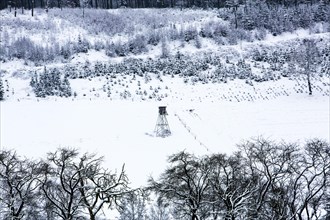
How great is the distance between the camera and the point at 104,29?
189 ft

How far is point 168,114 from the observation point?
1185 inches

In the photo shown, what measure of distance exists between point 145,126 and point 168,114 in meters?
3.65

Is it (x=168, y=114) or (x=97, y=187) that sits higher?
(x=168, y=114)

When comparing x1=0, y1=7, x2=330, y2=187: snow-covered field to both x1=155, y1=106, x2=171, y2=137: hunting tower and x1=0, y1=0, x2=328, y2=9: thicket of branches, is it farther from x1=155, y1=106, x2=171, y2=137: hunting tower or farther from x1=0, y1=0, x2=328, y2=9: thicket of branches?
x1=0, y1=0, x2=328, y2=9: thicket of branches

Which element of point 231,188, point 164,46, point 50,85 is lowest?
point 231,188

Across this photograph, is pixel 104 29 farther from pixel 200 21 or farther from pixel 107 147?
pixel 107 147

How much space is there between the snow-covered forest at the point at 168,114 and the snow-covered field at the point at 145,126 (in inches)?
5.8

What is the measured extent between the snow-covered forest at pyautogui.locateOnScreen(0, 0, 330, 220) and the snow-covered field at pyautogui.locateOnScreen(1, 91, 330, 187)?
0.48 feet

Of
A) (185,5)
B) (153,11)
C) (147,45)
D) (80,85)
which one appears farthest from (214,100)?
(185,5)

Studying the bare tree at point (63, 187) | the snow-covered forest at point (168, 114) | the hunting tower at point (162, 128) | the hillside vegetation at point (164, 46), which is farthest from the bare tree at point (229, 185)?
the hillside vegetation at point (164, 46)

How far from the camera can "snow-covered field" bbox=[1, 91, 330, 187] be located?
22.1 m

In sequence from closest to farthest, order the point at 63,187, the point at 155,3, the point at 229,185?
the point at 63,187, the point at 229,185, the point at 155,3

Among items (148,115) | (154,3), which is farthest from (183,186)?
(154,3)

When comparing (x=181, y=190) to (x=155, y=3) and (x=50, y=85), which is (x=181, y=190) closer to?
(x=50, y=85)
